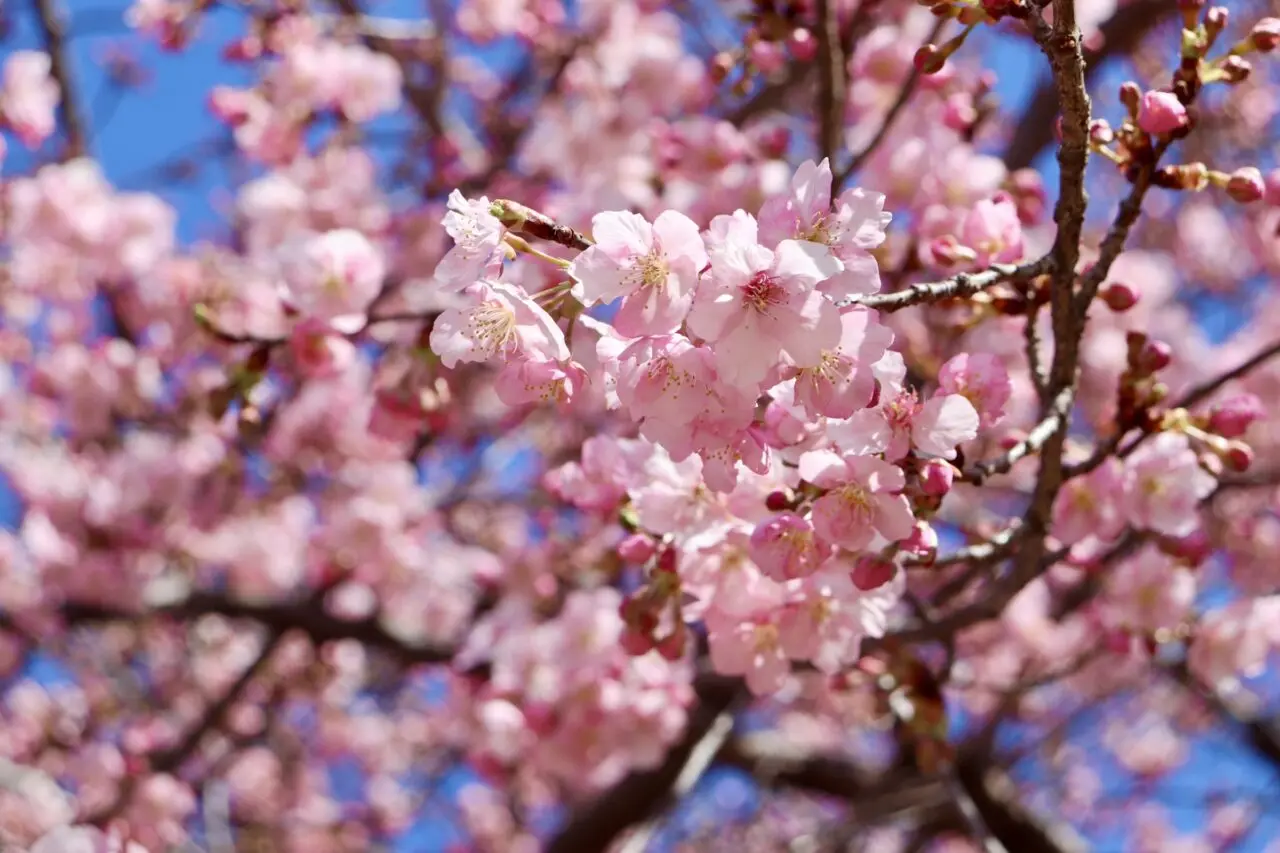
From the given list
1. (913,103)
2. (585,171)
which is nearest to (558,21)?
(585,171)

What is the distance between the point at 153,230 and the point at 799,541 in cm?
378

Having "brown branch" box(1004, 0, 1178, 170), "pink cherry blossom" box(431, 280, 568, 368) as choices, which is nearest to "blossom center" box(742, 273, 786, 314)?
"pink cherry blossom" box(431, 280, 568, 368)

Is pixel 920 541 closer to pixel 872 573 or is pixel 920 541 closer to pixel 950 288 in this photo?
pixel 872 573

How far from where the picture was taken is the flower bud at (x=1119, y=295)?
1513 mm

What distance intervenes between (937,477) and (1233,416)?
0.61 meters

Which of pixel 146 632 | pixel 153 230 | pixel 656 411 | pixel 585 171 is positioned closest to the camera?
pixel 656 411

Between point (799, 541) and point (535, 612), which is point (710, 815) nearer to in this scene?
point (535, 612)

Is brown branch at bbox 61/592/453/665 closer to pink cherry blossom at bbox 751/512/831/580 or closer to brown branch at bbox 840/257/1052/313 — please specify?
pink cherry blossom at bbox 751/512/831/580

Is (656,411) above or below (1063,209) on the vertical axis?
below

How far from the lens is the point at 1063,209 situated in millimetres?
1252

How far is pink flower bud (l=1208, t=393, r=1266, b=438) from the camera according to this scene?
1.50 meters

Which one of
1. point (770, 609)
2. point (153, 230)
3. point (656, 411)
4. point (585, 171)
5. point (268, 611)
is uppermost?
point (656, 411)

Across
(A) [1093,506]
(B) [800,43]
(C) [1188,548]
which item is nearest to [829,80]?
(B) [800,43]

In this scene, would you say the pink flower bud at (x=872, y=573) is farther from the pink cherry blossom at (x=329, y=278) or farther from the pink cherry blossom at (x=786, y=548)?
the pink cherry blossom at (x=329, y=278)
